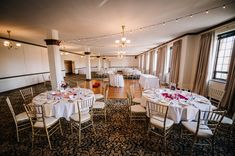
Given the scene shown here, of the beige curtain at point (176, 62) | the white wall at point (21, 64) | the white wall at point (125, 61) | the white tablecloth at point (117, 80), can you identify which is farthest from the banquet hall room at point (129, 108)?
the white wall at point (125, 61)

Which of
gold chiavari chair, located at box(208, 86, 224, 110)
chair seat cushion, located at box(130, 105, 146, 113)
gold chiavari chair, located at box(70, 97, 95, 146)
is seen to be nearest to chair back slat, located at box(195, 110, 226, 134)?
gold chiavari chair, located at box(208, 86, 224, 110)

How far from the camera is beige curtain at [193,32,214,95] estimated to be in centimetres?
473

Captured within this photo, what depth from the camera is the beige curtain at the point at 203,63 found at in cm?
473

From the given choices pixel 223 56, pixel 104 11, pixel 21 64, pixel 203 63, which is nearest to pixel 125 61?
pixel 21 64

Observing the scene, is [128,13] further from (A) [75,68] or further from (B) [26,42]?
(A) [75,68]

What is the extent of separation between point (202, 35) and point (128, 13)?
164 inches

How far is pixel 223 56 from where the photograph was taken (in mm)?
4578

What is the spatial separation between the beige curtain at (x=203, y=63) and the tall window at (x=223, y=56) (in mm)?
428

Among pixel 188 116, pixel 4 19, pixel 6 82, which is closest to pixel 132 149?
pixel 188 116

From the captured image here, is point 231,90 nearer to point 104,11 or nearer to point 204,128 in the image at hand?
point 204,128

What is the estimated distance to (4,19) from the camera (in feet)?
12.0

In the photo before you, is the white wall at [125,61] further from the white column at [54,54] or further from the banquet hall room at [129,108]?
the white column at [54,54]

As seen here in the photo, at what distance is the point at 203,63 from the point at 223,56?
0.70m

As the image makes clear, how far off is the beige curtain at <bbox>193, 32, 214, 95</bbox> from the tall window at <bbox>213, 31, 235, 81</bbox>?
0.43 metres
